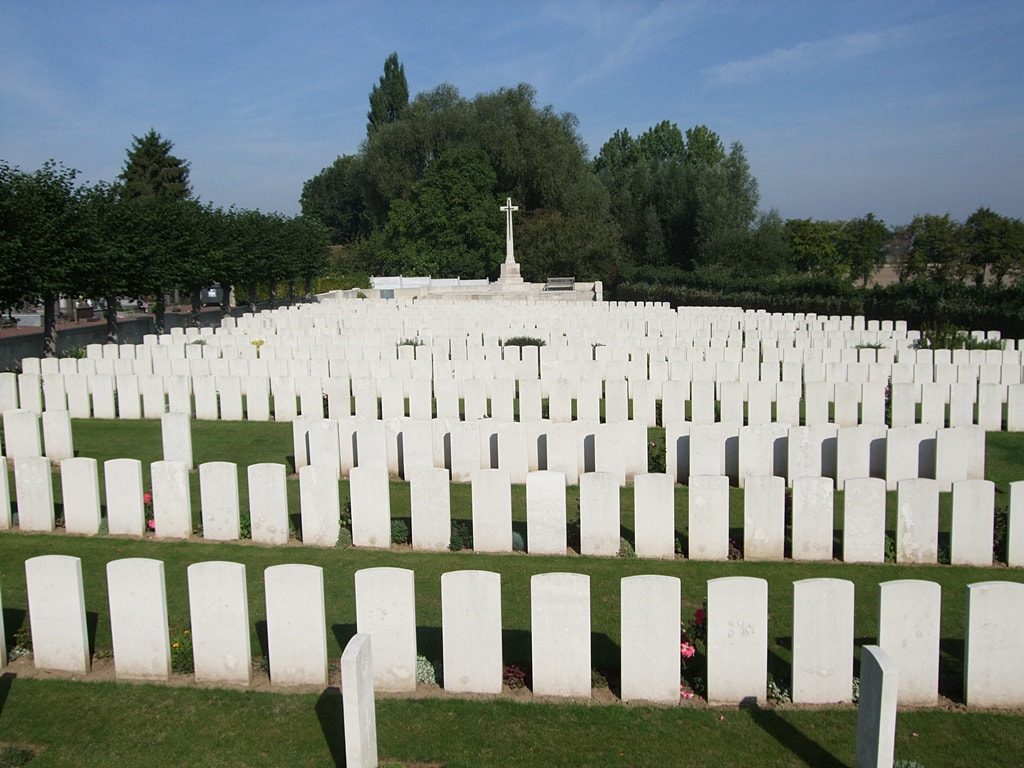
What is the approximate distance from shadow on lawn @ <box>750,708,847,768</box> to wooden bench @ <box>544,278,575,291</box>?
4546 centimetres

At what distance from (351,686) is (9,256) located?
16755mm

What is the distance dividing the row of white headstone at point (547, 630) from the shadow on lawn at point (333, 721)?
7.8 inches

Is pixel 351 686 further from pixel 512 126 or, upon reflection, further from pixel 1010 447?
pixel 512 126

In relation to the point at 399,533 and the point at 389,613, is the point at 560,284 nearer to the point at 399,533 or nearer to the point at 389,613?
the point at 399,533

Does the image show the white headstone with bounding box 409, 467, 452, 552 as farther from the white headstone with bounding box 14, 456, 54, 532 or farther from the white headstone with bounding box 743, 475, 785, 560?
the white headstone with bounding box 14, 456, 54, 532

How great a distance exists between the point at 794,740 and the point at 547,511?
380cm

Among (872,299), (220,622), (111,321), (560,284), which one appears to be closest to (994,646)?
(220,622)

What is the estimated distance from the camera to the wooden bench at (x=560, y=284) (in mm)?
51094

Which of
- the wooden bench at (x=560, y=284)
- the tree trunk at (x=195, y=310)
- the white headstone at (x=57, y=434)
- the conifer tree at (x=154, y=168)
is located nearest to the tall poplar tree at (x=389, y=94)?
the conifer tree at (x=154, y=168)

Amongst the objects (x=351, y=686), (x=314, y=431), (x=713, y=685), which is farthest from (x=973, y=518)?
(x=314, y=431)

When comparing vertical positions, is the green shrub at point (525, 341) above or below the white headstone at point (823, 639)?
above

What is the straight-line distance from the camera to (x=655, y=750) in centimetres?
509

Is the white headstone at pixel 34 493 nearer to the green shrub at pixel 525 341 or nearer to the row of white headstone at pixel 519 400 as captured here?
the row of white headstone at pixel 519 400

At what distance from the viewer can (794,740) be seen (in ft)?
17.0
